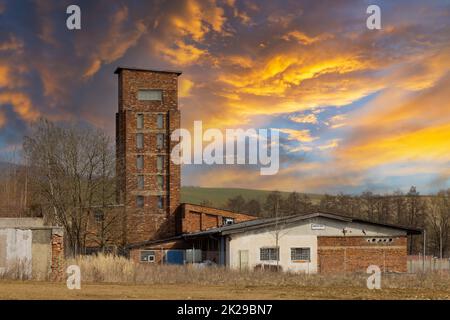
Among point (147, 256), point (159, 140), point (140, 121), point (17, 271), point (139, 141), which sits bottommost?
point (147, 256)

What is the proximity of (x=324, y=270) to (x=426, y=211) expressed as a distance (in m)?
57.1

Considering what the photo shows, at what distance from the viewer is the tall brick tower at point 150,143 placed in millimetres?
76250

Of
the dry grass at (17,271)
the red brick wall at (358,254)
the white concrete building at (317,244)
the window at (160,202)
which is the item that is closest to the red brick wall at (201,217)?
the window at (160,202)

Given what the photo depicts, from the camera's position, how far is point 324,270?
49.4 metres

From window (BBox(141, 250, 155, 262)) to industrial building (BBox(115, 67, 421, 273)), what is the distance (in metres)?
0.09

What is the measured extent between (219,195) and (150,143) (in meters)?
54.0

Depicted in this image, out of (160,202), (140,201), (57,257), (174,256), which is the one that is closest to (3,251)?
(57,257)

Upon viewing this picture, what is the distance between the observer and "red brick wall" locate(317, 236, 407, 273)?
49969 millimetres

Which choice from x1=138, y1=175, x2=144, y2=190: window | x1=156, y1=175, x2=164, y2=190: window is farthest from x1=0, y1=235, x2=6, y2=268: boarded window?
x1=156, y1=175, x2=164, y2=190: window

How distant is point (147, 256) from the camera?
63375 millimetres

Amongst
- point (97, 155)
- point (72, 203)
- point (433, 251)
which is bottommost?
point (433, 251)

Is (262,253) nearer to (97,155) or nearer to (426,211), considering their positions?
(97,155)

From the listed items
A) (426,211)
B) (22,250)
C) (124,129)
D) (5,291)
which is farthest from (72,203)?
(426,211)

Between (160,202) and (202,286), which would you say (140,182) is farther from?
(202,286)
